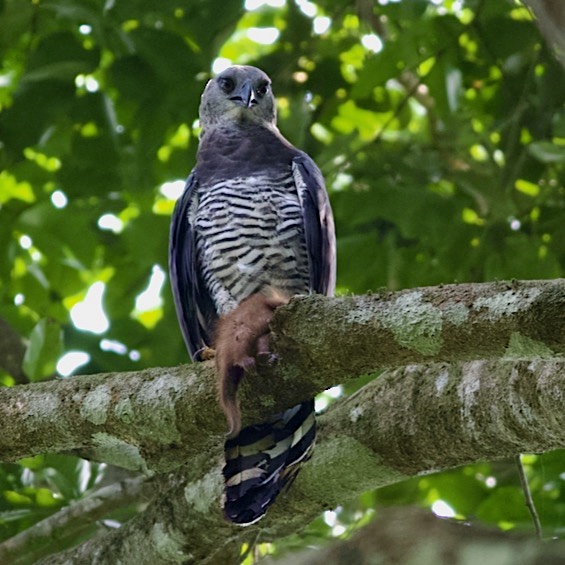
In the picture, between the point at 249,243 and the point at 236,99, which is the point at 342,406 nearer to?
the point at 249,243

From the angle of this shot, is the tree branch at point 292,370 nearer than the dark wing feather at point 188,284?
Yes

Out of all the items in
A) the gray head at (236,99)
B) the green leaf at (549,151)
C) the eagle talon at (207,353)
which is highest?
the gray head at (236,99)

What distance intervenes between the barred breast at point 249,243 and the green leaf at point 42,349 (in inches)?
26.1

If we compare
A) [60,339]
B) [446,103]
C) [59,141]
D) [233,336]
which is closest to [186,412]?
[233,336]

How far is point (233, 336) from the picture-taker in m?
2.58

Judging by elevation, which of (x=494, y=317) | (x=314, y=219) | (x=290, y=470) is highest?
(x=494, y=317)

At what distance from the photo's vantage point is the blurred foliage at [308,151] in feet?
13.6

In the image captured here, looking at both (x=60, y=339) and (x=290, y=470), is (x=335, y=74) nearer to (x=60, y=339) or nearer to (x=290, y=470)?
(x=60, y=339)

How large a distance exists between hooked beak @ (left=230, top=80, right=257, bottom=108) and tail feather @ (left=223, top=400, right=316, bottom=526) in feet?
6.82

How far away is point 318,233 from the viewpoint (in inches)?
157

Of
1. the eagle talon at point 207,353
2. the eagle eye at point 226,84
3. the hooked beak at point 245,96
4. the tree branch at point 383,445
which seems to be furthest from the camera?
the eagle eye at point 226,84

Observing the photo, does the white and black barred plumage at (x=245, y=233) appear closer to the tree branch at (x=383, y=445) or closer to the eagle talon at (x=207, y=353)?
the eagle talon at (x=207, y=353)

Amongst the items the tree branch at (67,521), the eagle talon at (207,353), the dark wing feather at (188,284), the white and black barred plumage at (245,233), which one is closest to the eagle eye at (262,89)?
the white and black barred plumage at (245,233)

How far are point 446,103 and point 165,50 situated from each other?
1315mm
